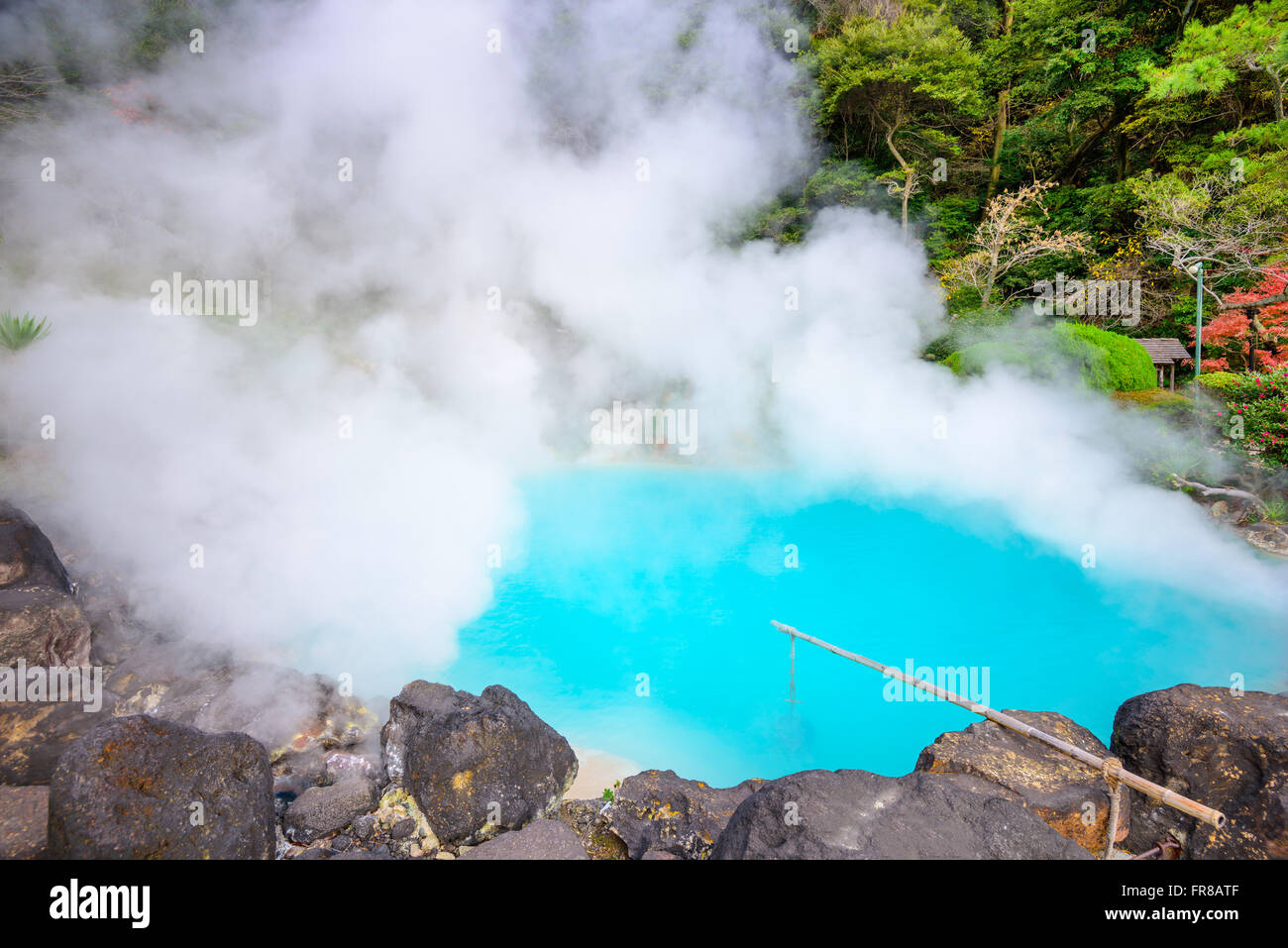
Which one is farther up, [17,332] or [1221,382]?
[17,332]

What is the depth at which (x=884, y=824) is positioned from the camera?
7.85 ft

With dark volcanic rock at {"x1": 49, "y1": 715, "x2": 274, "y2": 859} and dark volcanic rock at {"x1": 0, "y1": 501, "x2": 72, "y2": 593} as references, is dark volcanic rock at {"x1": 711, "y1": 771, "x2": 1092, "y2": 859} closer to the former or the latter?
dark volcanic rock at {"x1": 49, "y1": 715, "x2": 274, "y2": 859}

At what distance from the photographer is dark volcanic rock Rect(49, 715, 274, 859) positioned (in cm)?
229

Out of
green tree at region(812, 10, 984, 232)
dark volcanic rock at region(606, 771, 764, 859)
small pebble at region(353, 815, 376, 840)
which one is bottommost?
small pebble at region(353, 815, 376, 840)

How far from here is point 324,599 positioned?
6.24 metres

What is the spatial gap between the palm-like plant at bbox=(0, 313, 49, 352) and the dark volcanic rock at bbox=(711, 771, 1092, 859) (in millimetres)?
10054

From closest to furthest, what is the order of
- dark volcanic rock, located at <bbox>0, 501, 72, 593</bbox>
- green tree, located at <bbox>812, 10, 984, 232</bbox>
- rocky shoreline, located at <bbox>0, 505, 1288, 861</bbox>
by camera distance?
rocky shoreline, located at <bbox>0, 505, 1288, 861</bbox>, dark volcanic rock, located at <bbox>0, 501, 72, 593</bbox>, green tree, located at <bbox>812, 10, 984, 232</bbox>

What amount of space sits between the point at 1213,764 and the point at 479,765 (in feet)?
13.3

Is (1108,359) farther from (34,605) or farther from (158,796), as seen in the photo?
(34,605)

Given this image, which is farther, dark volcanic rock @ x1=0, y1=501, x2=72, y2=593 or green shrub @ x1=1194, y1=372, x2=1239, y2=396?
green shrub @ x1=1194, y1=372, x2=1239, y2=396

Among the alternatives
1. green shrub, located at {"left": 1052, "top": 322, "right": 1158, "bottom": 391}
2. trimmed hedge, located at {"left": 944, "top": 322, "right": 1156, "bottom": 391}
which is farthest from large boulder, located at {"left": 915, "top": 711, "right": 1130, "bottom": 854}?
green shrub, located at {"left": 1052, "top": 322, "right": 1158, "bottom": 391}

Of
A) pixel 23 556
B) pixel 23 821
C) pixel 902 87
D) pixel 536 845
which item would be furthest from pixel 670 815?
pixel 902 87

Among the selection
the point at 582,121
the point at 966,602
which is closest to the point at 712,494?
the point at 966,602

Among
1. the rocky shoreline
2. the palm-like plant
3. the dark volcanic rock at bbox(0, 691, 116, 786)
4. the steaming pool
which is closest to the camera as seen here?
the rocky shoreline
